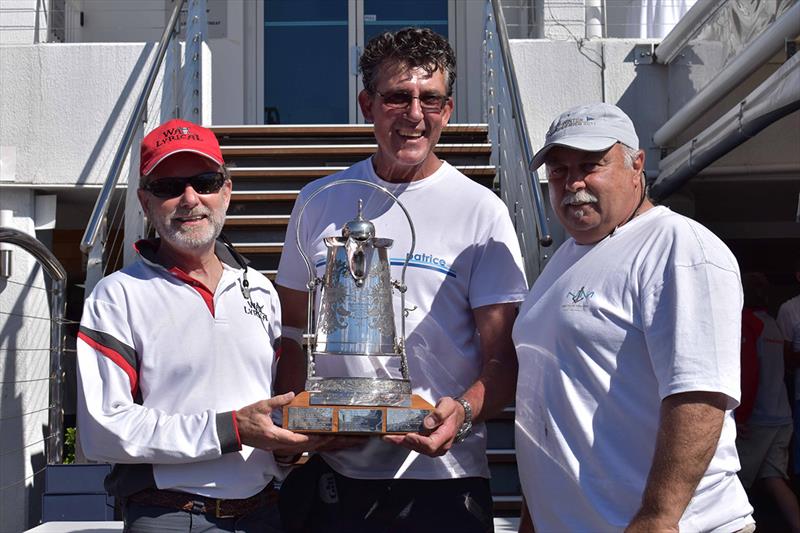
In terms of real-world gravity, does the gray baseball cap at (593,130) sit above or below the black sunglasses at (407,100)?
below

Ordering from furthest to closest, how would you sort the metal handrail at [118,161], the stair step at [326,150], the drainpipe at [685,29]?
the stair step at [326,150] → the drainpipe at [685,29] → the metal handrail at [118,161]

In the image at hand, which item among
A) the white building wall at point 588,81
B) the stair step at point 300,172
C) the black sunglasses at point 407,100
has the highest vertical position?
the white building wall at point 588,81

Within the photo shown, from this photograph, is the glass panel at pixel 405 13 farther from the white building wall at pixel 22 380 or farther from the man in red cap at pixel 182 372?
the man in red cap at pixel 182 372

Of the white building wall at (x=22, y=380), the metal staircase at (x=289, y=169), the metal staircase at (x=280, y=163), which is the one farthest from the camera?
the white building wall at (x=22, y=380)

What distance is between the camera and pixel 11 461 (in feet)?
23.9

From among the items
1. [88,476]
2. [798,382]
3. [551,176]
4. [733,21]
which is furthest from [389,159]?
[798,382]

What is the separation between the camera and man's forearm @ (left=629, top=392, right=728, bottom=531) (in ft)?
7.37

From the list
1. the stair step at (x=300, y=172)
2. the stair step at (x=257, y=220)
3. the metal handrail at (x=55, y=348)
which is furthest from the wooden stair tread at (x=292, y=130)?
the metal handrail at (x=55, y=348)

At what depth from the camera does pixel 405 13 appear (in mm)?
10016

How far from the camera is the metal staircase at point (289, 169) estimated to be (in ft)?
20.2

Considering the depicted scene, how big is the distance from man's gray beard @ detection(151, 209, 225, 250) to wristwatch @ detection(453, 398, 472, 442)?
0.78 meters

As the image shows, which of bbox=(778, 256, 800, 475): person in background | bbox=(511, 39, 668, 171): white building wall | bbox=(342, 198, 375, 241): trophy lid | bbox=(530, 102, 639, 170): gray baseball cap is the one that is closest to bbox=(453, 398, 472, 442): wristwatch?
bbox=(342, 198, 375, 241): trophy lid

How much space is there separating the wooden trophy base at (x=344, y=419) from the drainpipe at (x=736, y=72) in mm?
3502

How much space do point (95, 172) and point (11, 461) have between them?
7.19ft
